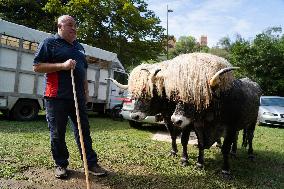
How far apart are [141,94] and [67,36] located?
7.36 feet

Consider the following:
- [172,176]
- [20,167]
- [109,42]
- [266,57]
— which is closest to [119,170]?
[172,176]

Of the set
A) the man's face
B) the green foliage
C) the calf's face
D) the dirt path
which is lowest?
the dirt path

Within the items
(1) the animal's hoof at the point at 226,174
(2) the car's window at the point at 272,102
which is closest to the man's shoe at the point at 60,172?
(1) the animal's hoof at the point at 226,174

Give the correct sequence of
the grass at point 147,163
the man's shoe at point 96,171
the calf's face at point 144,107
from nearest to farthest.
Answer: the man's shoe at point 96,171 → the grass at point 147,163 → the calf's face at point 144,107

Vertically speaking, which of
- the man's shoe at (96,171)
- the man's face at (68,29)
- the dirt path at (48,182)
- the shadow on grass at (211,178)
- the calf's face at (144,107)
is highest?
the man's face at (68,29)

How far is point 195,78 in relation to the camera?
597 centimetres

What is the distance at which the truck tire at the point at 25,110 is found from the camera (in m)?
13.0

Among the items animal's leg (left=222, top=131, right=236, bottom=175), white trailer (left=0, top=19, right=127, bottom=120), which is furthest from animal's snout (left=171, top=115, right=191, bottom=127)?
white trailer (left=0, top=19, right=127, bottom=120)

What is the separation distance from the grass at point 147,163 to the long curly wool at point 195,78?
4.15 feet

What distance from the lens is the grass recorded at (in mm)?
5801

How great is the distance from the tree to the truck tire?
9.86 meters

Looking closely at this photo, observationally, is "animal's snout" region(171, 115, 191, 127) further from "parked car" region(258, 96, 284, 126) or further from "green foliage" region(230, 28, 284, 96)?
"green foliage" region(230, 28, 284, 96)

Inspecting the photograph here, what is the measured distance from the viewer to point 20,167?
5887mm

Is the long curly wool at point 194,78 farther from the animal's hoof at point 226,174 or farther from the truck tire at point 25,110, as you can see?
the truck tire at point 25,110
